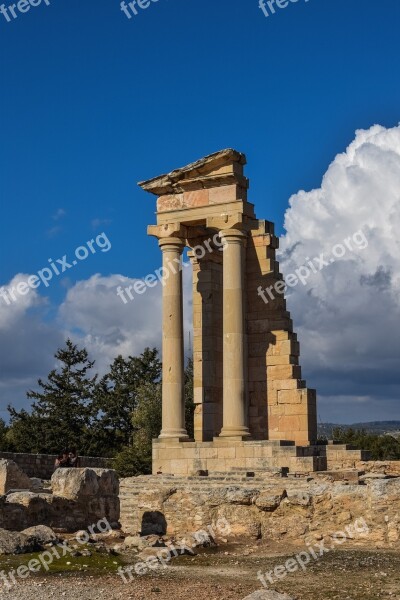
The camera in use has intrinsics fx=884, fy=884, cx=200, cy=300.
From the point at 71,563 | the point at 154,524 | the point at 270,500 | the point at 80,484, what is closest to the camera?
the point at 71,563

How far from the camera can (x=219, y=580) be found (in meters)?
14.0

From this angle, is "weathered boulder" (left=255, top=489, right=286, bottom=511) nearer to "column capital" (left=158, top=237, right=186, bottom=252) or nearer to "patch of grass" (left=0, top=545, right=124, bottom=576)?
"patch of grass" (left=0, top=545, right=124, bottom=576)

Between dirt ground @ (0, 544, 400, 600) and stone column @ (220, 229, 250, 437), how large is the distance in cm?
971

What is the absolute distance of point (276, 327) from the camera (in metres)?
27.8

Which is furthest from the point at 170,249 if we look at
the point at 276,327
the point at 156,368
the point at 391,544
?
the point at 156,368

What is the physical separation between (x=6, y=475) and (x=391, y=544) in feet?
32.9

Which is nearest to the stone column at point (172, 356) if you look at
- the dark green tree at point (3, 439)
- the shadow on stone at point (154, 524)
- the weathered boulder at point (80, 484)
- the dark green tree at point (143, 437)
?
the shadow on stone at point (154, 524)

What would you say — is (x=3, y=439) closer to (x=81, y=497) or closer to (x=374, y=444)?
(x=374, y=444)

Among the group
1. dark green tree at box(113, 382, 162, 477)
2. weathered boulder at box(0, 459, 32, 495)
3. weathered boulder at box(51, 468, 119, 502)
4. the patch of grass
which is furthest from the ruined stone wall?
the patch of grass

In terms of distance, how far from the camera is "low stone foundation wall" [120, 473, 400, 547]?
57.2 feet

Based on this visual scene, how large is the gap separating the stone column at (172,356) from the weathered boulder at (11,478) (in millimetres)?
5664

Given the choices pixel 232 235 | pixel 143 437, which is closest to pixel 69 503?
pixel 232 235

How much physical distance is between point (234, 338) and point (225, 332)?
0.36 metres

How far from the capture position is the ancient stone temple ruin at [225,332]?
87.4 feet
